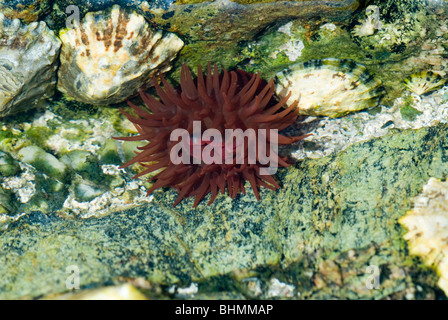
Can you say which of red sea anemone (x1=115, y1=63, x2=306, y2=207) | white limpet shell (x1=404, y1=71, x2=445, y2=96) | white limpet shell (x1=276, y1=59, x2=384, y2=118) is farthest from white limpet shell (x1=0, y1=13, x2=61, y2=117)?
white limpet shell (x1=404, y1=71, x2=445, y2=96)

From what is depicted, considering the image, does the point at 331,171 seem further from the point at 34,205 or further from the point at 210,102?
the point at 34,205

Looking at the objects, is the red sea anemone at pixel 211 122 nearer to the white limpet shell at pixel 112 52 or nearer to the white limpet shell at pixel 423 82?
the white limpet shell at pixel 112 52

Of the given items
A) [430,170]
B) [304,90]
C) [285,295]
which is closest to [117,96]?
[304,90]

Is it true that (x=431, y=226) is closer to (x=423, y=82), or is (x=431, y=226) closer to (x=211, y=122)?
Result: (x=423, y=82)

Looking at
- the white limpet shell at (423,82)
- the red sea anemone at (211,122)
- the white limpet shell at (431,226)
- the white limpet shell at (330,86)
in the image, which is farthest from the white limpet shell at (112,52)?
the white limpet shell at (431,226)

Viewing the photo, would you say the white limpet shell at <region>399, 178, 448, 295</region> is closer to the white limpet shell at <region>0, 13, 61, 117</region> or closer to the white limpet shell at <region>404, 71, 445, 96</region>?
the white limpet shell at <region>404, 71, 445, 96</region>

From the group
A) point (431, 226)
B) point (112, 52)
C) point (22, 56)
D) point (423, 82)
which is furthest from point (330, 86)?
point (22, 56)
